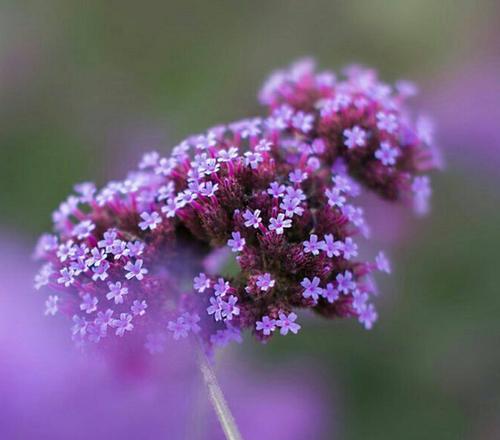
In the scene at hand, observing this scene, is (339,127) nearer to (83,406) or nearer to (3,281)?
(83,406)

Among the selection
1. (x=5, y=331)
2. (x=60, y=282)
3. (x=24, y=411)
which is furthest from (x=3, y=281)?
(x=60, y=282)

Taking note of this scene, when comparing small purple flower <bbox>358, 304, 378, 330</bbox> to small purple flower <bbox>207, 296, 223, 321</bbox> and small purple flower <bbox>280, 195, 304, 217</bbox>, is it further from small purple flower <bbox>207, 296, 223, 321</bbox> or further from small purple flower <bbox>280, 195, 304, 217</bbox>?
small purple flower <bbox>207, 296, 223, 321</bbox>

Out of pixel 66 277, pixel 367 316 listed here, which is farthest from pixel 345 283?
pixel 66 277

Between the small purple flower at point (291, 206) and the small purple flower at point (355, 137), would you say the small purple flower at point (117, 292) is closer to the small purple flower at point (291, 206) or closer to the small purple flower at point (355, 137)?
the small purple flower at point (291, 206)

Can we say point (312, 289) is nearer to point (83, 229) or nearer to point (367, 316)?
point (367, 316)

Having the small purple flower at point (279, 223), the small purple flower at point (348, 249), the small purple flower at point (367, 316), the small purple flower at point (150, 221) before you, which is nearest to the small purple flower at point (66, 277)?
the small purple flower at point (150, 221)
